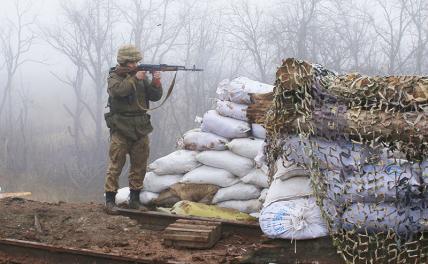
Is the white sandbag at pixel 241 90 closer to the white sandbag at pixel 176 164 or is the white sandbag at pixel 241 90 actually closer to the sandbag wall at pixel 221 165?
the sandbag wall at pixel 221 165

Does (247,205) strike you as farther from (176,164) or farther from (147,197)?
(147,197)

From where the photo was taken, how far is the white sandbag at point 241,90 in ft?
18.6

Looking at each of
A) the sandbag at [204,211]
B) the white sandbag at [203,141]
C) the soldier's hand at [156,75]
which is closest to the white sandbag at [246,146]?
the white sandbag at [203,141]

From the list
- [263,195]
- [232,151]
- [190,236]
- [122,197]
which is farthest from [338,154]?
[122,197]

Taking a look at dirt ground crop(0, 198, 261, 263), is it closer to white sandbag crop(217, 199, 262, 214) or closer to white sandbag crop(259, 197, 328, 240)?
white sandbag crop(259, 197, 328, 240)

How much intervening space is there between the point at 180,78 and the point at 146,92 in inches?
601

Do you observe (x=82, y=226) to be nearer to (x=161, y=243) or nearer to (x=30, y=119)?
(x=161, y=243)

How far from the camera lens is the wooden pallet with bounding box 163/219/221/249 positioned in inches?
158

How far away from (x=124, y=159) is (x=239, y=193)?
1285mm

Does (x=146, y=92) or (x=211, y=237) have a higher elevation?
(x=146, y=92)

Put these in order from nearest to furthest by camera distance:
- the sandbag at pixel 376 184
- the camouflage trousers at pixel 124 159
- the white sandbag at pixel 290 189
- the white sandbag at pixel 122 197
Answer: the sandbag at pixel 376 184 → the white sandbag at pixel 290 189 → the camouflage trousers at pixel 124 159 → the white sandbag at pixel 122 197

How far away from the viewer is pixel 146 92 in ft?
18.5

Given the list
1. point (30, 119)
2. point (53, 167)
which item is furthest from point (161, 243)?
point (30, 119)

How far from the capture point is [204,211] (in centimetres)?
529
